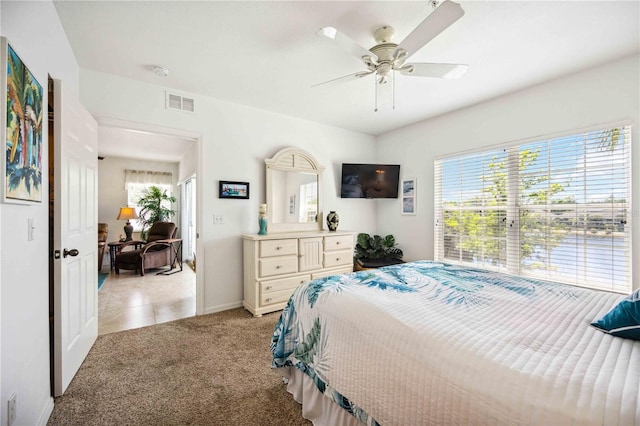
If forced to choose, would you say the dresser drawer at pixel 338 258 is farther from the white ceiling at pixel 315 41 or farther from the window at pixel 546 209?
the white ceiling at pixel 315 41

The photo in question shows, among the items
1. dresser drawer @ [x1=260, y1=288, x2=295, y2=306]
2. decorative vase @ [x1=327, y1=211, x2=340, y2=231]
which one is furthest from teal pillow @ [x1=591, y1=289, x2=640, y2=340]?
decorative vase @ [x1=327, y1=211, x2=340, y2=231]

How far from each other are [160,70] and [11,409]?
2615 millimetres

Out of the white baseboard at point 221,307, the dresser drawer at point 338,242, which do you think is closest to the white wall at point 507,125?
the dresser drawer at point 338,242

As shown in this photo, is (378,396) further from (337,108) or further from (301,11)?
(337,108)

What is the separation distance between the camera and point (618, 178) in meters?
2.49

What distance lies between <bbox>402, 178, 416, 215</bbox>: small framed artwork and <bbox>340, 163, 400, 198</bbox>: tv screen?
14 centimetres

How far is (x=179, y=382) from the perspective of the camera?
1.93 meters

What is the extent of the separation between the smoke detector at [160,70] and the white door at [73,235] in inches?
28.6

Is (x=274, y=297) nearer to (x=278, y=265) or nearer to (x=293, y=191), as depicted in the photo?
(x=278, y=265)

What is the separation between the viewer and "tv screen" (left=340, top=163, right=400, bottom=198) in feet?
14.3

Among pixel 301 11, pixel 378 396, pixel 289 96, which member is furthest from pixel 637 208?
pixel 289 96

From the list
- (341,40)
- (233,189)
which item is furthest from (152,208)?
(341,40)

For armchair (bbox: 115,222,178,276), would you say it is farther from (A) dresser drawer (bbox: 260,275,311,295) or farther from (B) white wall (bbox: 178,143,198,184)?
(A) dresser drawer (bbox: 260,275,311,295)

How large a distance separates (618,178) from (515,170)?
83cm
